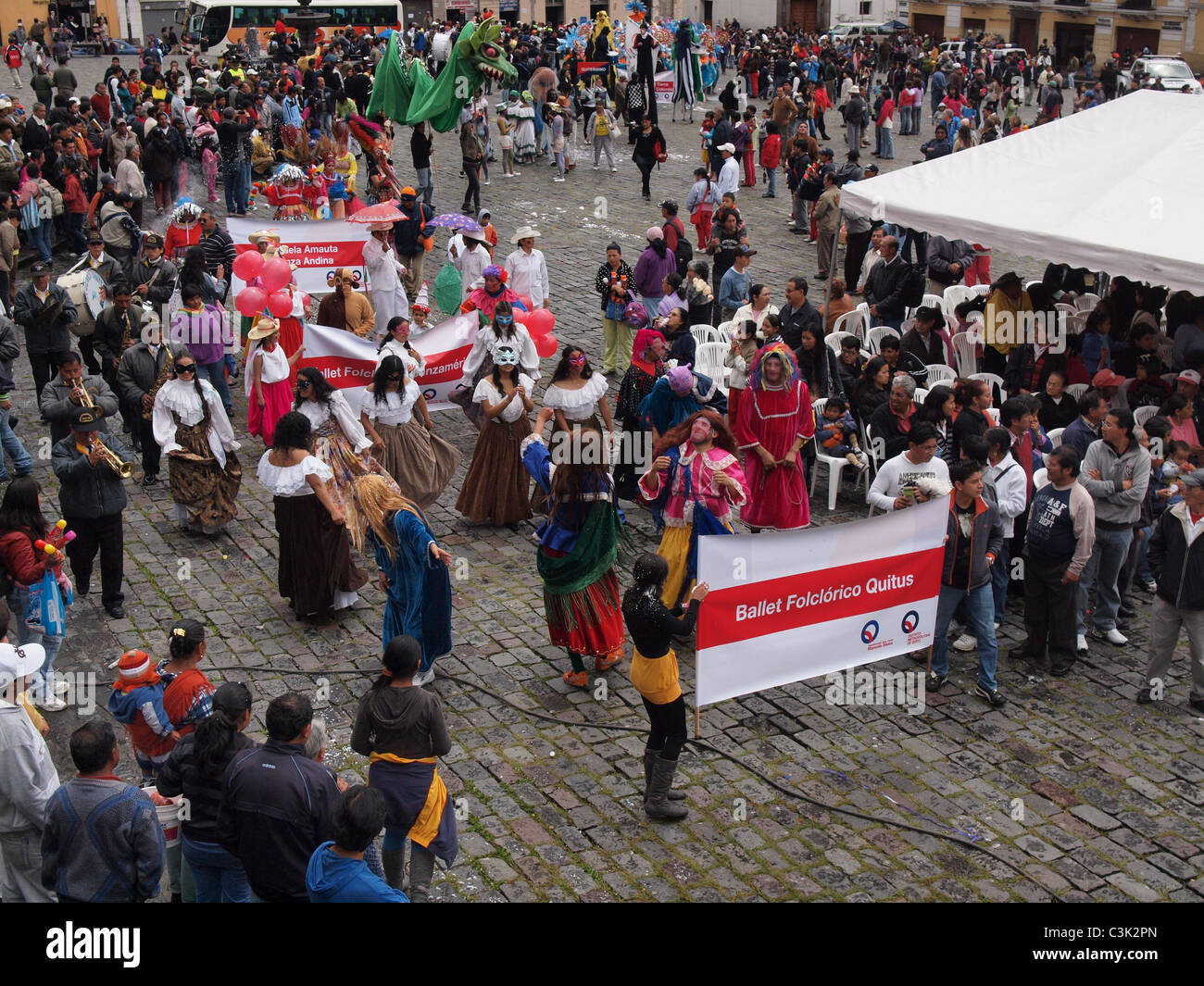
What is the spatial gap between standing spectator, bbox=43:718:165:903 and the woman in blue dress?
2549 millimetres

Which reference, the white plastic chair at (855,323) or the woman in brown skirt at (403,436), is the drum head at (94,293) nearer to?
the woman in brown skirt at (403,436)

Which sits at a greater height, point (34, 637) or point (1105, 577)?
point (34, 637)

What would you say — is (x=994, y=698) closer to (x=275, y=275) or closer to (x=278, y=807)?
(x=278, y=807)

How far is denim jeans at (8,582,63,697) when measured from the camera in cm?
766

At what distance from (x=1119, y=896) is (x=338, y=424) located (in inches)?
225

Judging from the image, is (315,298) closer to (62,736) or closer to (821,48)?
(62,736)

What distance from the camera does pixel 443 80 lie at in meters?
18.7

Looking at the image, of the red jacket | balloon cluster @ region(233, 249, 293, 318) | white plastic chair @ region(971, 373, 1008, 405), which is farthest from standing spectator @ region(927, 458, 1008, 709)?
the red jacket

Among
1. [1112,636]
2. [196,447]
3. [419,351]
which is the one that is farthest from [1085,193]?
[196,447]

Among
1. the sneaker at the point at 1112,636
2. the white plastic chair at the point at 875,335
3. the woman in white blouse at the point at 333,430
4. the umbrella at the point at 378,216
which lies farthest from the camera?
the umbrella at the point at 378,216

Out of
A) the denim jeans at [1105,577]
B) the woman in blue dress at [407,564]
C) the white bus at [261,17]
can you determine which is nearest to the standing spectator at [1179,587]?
the denim jeans at [1105,577]

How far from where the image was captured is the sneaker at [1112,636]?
28.6 ft

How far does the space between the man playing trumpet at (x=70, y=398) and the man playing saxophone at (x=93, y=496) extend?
18 cm

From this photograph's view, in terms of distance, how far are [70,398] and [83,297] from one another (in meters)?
3.49
